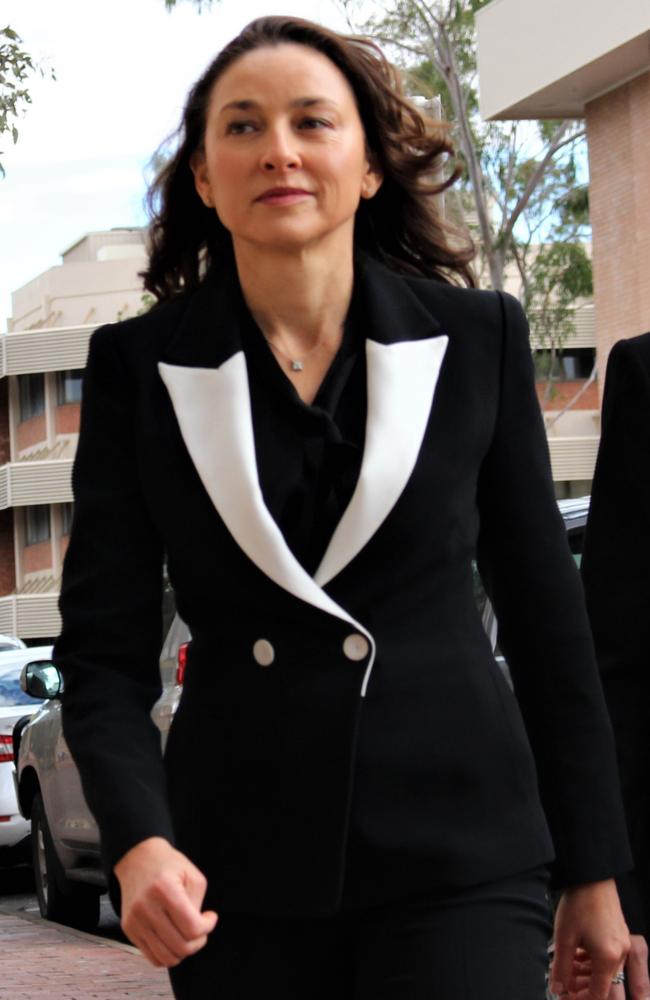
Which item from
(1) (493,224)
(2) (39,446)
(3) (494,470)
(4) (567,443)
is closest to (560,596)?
(3) (494,470)

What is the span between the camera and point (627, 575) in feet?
10.3

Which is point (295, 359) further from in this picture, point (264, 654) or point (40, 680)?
point (40, 680)

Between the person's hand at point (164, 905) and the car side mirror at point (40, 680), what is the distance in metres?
7.70

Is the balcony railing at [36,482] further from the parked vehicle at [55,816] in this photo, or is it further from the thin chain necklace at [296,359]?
the thin chain necklace at [296,359]

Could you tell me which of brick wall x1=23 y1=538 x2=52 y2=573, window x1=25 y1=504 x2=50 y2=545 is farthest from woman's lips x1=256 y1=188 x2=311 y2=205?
window x1=25 y1=504 x2=50 y2=545

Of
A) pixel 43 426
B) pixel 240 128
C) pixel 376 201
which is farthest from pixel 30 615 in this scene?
pixel 240 128

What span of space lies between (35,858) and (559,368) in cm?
4770

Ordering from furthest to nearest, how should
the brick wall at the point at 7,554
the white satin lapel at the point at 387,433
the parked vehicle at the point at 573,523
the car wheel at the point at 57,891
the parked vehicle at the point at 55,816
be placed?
the brick wall at the point at 7,554, the car wheel at the point at 57,891, the parked vehicle at the point at 55,816, the parked vehicle at the point at 573,523, the white satin lapel at the point at 387,433

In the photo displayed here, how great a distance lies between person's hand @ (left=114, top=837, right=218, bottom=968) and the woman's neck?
695 mm

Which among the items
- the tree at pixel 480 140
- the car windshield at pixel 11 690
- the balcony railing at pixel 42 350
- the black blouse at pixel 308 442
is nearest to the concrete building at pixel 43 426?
the balcony railing at pixel 42 350

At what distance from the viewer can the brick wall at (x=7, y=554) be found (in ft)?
208

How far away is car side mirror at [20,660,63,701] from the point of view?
32.9 feet

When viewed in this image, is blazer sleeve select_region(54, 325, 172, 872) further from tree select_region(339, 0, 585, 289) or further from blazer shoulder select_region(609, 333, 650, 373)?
tree select_region(339, 0, 585, 289)

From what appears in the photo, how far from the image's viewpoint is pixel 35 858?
1147 cm
